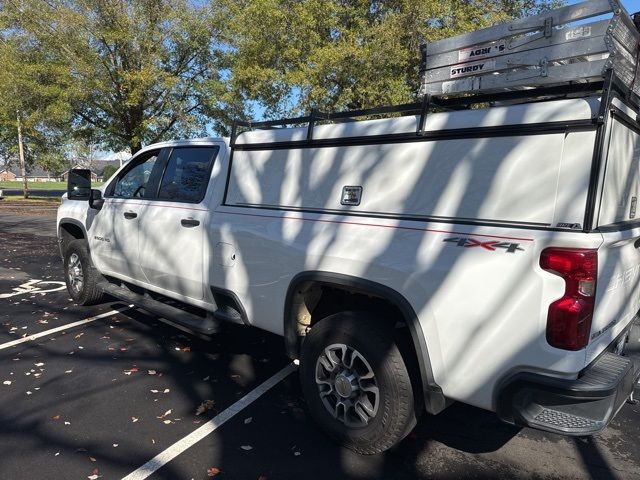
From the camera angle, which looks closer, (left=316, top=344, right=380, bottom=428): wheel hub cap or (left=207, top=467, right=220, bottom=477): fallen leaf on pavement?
(left=207, top=467, right=220, bottom=477): fallen leaf on pavement

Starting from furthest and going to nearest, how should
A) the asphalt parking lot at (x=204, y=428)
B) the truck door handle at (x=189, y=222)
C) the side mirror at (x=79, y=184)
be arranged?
the side mirror at (x=79, y=184) < the truck door handle at (x=189, y=222) < the asphalt parking lot at (x=204, y=428)

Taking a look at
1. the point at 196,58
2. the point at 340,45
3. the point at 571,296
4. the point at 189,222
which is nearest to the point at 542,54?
the point at 571,296

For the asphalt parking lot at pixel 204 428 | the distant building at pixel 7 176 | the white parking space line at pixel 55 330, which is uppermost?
the asphalt parking lot at pixel 204 428

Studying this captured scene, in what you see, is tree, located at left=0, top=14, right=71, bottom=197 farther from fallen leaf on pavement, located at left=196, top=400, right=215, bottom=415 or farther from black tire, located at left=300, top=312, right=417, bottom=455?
black tire, located at left=300, top=312, right=417, bottom=455

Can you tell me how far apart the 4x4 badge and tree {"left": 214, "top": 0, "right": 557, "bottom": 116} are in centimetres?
1138

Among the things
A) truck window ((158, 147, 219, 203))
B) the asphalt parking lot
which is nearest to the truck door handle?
truck window ((158, 147, 219, 203))

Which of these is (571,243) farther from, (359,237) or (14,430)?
(14,430)

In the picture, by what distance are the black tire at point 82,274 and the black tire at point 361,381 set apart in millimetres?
3631

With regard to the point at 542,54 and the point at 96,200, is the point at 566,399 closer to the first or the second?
the point at 542,54

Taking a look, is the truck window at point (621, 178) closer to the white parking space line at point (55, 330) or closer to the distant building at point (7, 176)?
the white parking space line at point (55, 330)

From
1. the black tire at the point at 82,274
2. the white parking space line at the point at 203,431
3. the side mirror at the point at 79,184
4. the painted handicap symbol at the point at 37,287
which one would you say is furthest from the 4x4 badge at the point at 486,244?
the painted handicap symbol at the point at 37,287

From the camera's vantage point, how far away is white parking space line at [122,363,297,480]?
2.95 m

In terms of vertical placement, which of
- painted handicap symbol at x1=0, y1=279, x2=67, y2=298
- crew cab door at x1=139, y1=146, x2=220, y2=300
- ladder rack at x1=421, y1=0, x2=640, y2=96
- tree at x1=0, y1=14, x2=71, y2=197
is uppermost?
tree at x1=0, y1=14, x2=71, y2=197

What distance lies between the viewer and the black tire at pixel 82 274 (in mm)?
5896
